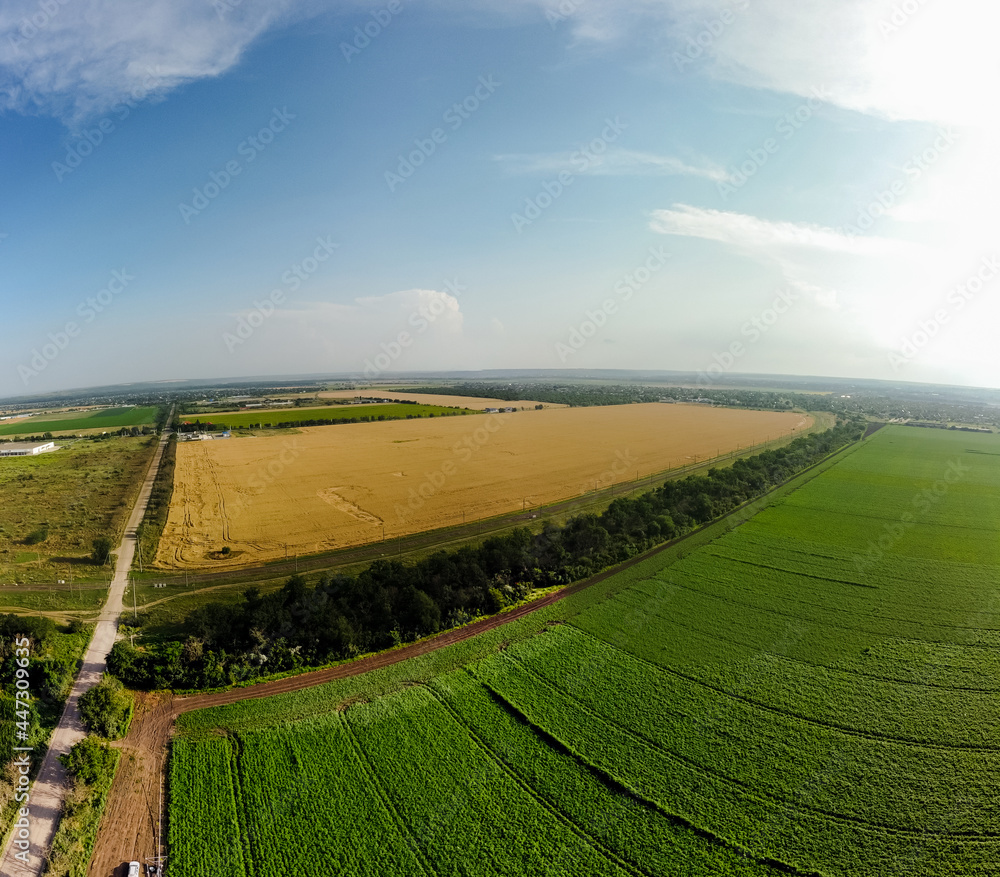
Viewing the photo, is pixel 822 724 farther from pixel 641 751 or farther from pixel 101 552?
pixel 101 552

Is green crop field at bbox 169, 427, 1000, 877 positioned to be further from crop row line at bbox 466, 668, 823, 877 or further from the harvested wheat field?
the harvested wheat field

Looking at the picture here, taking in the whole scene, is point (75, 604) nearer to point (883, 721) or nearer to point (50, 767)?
point (50, 767)

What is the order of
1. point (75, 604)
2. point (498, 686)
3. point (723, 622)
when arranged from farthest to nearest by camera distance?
point (75, 604)
point (723, 622)
point (498, 686)

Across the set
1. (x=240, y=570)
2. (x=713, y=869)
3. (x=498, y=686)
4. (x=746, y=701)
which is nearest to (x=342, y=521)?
(x=240, y=570)

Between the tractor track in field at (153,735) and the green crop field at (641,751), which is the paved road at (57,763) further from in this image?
the green crop field at (641,751)

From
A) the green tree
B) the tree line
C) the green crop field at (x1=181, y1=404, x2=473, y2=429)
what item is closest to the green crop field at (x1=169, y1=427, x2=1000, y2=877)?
the tree line

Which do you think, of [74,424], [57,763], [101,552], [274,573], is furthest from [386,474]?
[74,424]

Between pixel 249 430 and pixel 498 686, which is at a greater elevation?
pixel 249 430
